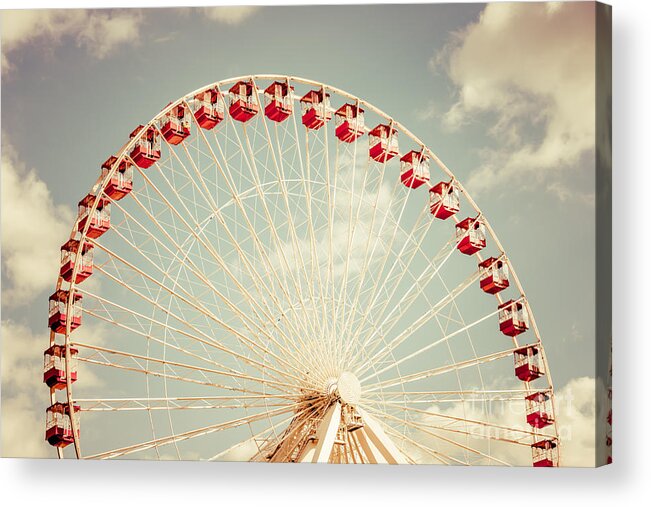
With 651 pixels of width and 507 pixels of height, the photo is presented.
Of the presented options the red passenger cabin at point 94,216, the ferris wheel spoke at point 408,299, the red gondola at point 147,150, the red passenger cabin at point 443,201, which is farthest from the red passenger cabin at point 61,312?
the red passenger cabin at point 443,201

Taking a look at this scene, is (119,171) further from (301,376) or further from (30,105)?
(301,376)

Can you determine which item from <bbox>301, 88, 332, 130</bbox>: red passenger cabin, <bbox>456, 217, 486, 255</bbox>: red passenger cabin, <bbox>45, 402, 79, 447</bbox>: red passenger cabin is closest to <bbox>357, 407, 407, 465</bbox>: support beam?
<bbox>456, 217, 486, 255</bbox>: red passenger cabin

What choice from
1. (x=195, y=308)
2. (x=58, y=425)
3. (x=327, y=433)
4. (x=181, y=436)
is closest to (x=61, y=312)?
(x=58, y=425)

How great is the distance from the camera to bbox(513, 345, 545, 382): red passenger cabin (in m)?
16.1

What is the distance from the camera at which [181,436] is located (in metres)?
15.3

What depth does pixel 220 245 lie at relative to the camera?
1669cm

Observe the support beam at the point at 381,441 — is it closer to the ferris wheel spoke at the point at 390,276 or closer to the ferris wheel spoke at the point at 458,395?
the ferris wheel spoke at the point at 458,395

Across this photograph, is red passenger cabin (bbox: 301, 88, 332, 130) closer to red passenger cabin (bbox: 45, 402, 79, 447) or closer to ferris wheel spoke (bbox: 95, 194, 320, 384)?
ferris wheel spoke (bbox: 95, 194, 320, 384)

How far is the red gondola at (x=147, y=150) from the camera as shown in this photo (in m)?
16.5

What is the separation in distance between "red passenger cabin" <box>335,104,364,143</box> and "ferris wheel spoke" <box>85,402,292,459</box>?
3.89m

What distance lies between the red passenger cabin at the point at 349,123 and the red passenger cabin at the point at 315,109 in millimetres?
177

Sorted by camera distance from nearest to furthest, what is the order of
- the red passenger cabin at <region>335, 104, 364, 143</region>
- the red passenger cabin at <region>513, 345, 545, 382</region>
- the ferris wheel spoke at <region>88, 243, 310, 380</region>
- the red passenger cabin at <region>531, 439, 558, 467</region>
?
the red passenger cabin at <region>531, 439, 558, 467</region> < the ferris wheel spoke at <region>88, 243, 310, 380</region> < the red passenger cabin at <region>513, 345, 545, 382</region> < the red passenger cabin at <region>335, 104, 364, 143</region>

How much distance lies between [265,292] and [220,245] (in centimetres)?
89

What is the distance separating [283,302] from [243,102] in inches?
105
